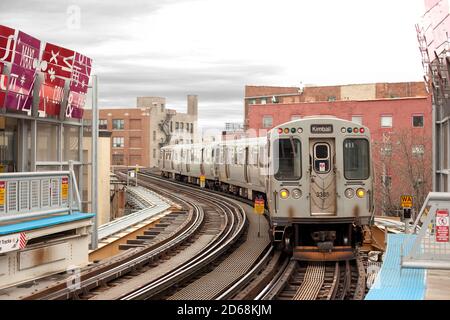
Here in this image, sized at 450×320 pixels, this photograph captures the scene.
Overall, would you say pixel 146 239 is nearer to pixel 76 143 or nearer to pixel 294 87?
pixel 76 143

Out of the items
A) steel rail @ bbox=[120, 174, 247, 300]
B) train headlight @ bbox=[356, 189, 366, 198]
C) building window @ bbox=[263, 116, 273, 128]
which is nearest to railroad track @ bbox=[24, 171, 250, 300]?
steel rail @ bbox=[120, 174, 247, 300]

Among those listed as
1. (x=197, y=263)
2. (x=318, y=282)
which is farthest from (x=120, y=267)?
(x=318, y=282)

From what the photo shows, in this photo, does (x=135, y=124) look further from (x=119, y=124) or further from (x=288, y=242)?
(x=288, y=242)

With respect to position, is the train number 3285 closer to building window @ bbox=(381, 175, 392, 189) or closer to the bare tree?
building window @ bbox=(381, 175, 392, 189)

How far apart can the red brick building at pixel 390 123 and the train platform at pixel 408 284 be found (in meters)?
22.8

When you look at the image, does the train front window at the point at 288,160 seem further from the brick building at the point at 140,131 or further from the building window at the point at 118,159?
the building window at the point at 118,159

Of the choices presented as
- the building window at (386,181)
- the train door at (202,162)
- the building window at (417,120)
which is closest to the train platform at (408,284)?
the building window at (386,181)

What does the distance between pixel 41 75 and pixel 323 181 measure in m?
6.19

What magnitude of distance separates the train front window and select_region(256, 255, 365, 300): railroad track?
1.80m

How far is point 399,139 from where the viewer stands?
3800cm

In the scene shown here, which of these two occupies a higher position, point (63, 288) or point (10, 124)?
point (10, 124)

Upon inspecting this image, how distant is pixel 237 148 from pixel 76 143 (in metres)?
11.3

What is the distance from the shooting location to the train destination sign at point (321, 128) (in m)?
12.9
